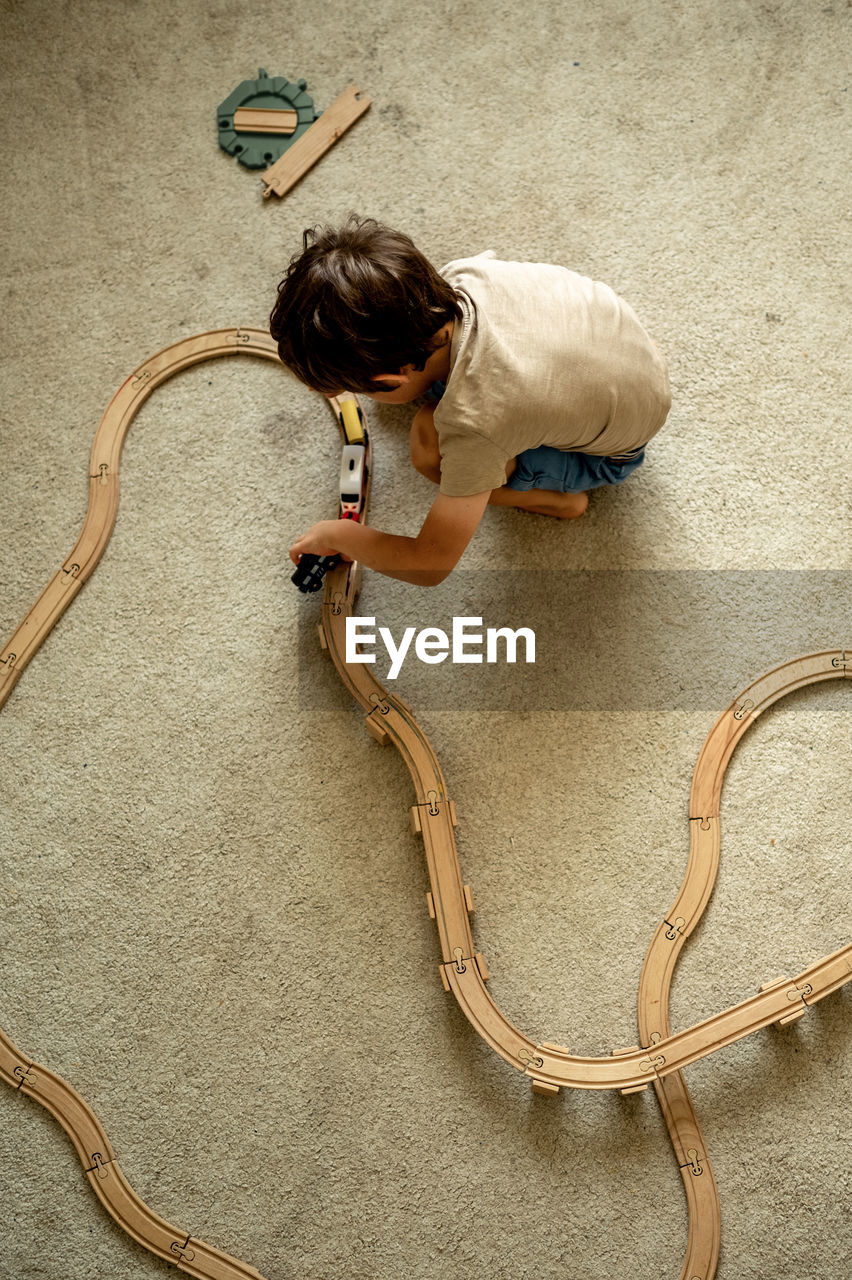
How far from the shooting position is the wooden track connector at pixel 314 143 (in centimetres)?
148

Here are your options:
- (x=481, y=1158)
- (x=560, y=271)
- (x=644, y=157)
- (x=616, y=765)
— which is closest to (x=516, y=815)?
(x=616, y=765)

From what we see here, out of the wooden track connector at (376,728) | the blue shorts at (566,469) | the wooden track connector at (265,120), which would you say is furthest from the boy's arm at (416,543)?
the wooden track connector at (265,120)

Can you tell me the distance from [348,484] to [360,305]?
41 cm

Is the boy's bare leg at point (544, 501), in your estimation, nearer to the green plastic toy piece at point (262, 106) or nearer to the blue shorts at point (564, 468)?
the blue shorts at point (564, 468)

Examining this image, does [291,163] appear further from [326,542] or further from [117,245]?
[326,542]

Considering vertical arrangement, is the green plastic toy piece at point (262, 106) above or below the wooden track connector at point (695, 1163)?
above

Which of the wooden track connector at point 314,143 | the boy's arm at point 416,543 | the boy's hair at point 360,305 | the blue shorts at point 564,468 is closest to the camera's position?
the boy's hair at point 360,305

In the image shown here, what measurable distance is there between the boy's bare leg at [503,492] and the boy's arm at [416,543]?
0.36 ft

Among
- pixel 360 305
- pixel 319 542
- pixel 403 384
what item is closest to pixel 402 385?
pixel 403 384

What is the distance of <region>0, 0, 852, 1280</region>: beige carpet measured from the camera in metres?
1.20

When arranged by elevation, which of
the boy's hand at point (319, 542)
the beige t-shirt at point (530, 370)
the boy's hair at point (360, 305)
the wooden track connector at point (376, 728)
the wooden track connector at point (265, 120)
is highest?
the wooden track connector at point (265, 120)

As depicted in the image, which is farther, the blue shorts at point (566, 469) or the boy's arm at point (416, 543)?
the blue shorts at point (566, 469)

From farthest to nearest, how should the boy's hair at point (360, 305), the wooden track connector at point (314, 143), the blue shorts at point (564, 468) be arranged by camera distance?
the wooden track connector at point (314, 143) → the blue shorts at point (564, 468) → the boy's hair at point (360, 305)

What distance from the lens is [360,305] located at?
944 millimetres
